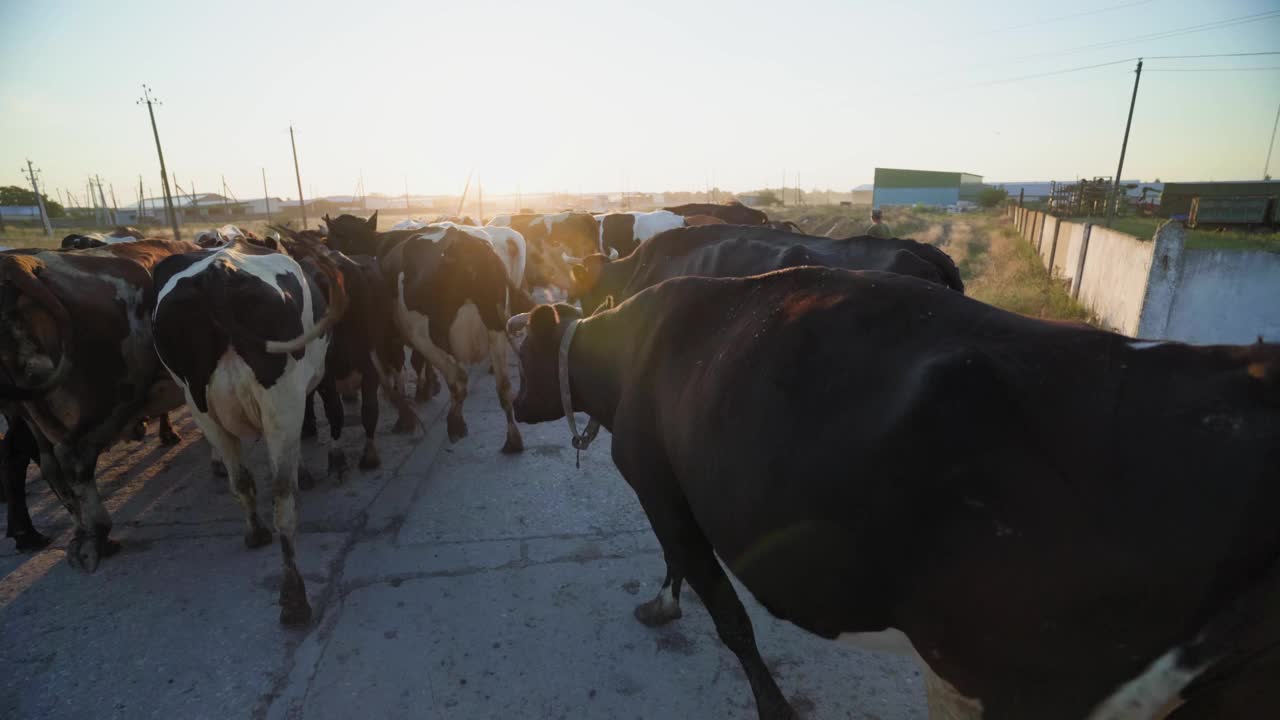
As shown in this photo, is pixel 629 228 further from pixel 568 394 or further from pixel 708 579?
pixel 708 579

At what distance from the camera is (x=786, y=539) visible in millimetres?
A: 1942

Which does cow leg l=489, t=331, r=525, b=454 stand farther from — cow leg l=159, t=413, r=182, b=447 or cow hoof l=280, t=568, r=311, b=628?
cow leg l=159, t=413, r=182, b=447

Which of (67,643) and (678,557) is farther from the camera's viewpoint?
(67,643)

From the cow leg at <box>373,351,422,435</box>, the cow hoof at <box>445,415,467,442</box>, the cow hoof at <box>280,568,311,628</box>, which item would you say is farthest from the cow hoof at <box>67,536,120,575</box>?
the cow hoof at <box>445,415,467,442</box>

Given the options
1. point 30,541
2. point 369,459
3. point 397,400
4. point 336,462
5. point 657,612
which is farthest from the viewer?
point 397,400

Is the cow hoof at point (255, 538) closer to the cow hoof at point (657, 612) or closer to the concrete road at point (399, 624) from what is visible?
the concrete road at point (399, 624)

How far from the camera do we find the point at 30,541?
4.45 m

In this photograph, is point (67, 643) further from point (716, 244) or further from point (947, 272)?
point (947, 272)

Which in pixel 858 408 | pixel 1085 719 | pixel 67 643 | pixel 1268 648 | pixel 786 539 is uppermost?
pixel 858 408

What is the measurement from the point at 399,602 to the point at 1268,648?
3.85m

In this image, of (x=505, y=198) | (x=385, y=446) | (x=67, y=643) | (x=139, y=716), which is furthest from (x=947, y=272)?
(x=505, y=198)

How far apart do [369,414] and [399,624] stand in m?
2.65

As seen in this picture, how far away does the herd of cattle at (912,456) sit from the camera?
131 cm

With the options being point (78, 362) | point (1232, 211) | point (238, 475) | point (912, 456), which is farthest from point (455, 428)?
point (1232, 211)
